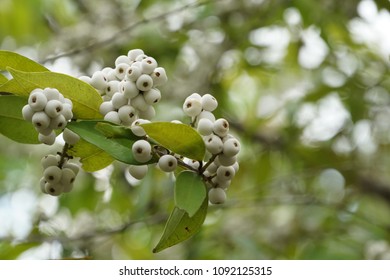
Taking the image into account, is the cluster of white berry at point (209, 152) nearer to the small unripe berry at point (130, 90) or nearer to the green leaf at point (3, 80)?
the small unripe berry at point (130, 90)

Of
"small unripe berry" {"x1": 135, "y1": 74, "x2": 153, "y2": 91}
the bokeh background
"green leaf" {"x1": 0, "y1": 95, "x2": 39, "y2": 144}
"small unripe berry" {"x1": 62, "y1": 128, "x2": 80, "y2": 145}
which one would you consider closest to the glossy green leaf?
the bokeh background

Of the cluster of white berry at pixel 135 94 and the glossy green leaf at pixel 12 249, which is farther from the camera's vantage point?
the glossy green leaf at pixel 12 249

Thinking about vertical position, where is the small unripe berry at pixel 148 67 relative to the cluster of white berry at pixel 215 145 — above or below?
above

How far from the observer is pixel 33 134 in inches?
45.3

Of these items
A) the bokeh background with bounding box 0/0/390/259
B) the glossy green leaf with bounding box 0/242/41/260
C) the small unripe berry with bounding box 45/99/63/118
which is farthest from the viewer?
the bokeh background with bounding box 0/0/390/259

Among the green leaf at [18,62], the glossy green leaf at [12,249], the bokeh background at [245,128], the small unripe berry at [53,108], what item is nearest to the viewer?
the small unripe berry at [53,108]

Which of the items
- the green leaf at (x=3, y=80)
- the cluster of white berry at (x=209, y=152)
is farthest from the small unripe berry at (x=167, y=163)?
the green leaf at (x=3, y=80)

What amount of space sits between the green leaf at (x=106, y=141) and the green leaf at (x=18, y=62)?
0.46ft

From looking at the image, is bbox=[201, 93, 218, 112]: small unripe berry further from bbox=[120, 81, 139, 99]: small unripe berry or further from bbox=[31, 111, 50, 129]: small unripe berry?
bbox=[31, 111, 50, 129]: small unripe berry

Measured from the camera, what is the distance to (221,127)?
1013 mm

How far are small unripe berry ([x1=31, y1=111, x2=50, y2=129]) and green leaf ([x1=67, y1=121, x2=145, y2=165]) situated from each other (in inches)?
1.8

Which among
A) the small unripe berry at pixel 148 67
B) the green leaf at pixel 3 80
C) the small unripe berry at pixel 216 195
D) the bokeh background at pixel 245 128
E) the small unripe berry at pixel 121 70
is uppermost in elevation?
the bokeh background at pixel 245 128

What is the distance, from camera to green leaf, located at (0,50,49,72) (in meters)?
1.09

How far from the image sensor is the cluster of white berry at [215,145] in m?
1.01
